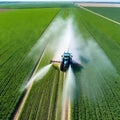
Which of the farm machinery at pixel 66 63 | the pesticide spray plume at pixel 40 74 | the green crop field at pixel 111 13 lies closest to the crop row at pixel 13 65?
the pesticide spray plume at pixel 40 74

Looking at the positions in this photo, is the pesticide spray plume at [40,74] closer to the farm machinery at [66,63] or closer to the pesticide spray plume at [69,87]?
the farm machinery at [66,63]

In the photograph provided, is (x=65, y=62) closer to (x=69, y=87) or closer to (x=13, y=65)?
(x=69, y=87)

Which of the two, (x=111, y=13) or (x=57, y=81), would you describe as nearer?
(x=57, y=81)

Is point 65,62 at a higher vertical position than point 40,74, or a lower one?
higher

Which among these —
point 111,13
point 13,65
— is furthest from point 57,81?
point 111,13

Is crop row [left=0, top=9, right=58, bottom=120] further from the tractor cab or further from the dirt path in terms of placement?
the dirt path

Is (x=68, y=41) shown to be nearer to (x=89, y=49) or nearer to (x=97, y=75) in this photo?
(x=89, y=49)

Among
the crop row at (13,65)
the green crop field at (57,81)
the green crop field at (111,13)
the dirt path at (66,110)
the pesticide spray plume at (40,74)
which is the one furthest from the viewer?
Answer: the green crop field at (111,13)

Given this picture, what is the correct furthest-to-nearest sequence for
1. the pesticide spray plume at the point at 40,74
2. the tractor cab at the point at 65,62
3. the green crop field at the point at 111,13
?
the green crop field at the point at 111,13 < the tractor cab at the point at 65,62 < the pesticide spray plume at the point at 40,74

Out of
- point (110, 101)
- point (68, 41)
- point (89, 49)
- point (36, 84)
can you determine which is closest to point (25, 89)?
point (36, 84)

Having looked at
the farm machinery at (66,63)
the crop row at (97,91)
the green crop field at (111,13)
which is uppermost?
the farm machinery at (66,63)

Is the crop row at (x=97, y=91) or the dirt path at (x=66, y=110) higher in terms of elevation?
the crop row at (x=97, y=91)
